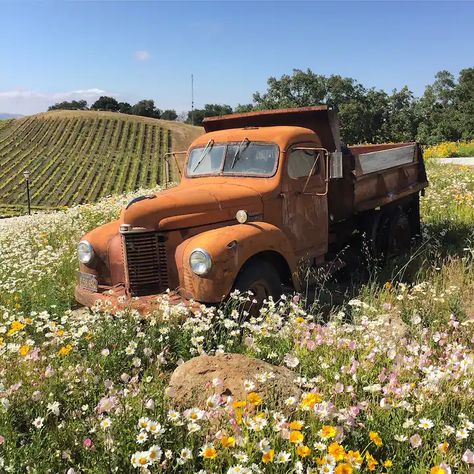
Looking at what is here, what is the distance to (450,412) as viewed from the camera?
2.88 metres

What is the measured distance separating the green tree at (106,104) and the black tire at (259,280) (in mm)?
108370

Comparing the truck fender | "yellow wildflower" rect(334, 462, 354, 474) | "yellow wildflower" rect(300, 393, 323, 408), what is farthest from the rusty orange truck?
"yellow wildflower" rect(334, 462, 354, 474)

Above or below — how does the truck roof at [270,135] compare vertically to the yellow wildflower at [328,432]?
above

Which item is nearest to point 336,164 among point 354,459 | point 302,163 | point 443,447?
point 302,163

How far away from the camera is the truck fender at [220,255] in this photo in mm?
4523

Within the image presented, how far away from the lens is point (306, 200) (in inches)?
241

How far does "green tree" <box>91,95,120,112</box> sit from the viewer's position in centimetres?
10650

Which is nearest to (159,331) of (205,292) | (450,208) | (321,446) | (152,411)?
(205,292)

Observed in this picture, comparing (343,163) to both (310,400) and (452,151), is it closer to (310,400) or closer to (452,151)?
(310,400)

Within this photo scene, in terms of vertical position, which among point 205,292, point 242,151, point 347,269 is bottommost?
point 347,269

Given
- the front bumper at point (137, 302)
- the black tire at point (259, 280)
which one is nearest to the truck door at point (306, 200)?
the black tire at point (259, 280)

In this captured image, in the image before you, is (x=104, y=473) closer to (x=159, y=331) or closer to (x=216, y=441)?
(x=216, y=441)

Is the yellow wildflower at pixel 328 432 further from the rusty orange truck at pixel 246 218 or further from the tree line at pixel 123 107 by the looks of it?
the tree line at pixel 123 107

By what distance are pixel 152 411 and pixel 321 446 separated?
914 millimetres
